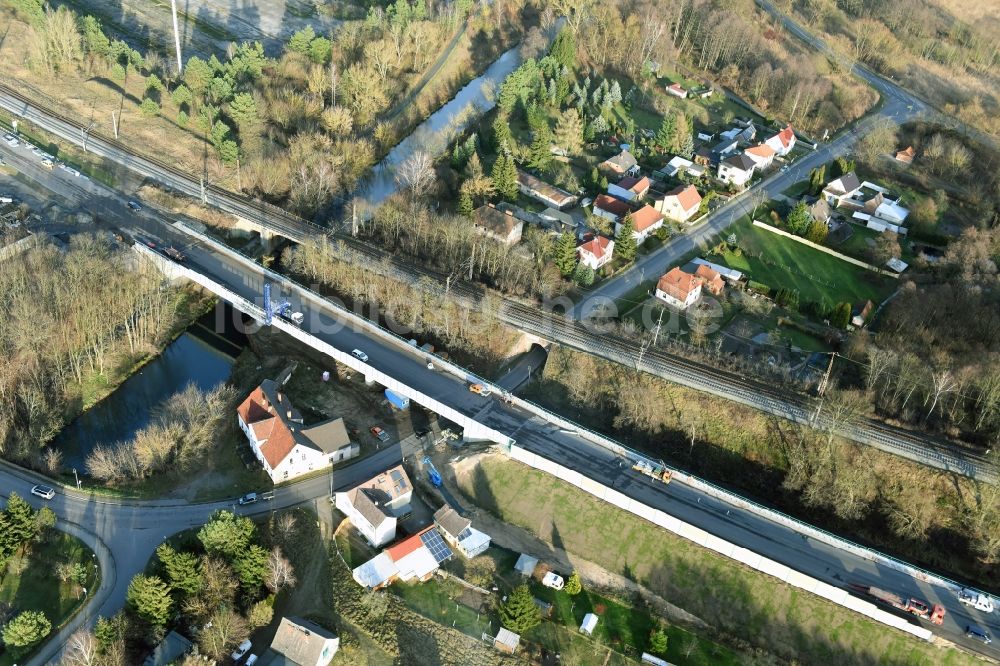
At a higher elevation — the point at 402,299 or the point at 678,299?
the point at 678,299

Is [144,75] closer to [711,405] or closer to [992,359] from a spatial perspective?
[711,405]

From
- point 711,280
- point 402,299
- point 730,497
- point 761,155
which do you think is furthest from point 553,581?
point 761,155

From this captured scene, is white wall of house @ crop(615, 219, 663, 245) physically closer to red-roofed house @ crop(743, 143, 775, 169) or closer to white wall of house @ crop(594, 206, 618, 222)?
white wall of house @ crop(594, 206, 618, 222)

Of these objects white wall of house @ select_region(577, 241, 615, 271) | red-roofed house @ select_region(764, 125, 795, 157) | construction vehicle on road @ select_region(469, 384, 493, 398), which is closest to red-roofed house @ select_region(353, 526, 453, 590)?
construction vehicle on road @ select_region(469, 384, 493, 398)

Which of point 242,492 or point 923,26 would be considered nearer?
point 242,492

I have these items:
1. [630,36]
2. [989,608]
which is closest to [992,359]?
[989,608]

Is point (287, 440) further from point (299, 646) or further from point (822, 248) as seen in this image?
point (822, 248)
